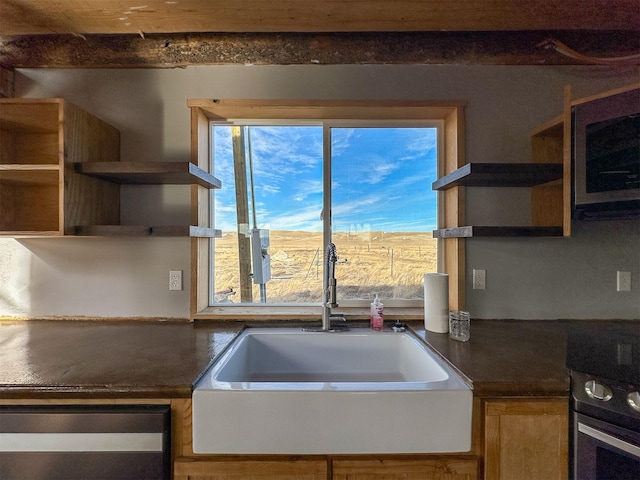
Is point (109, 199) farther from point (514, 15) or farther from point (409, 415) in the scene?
point (514, 15)

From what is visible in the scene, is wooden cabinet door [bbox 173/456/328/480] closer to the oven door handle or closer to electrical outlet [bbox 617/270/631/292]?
the oven door handle

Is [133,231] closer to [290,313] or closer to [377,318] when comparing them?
[290,313]

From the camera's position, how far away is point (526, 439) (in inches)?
34.9

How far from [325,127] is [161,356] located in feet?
4.45

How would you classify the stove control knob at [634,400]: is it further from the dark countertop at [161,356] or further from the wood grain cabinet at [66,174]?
the wood grain cabinet at [66,174]

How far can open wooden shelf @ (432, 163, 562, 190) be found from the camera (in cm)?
131

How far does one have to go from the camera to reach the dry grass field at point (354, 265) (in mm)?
1737

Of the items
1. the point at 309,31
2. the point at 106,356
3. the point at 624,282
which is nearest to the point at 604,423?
the point at 624,282

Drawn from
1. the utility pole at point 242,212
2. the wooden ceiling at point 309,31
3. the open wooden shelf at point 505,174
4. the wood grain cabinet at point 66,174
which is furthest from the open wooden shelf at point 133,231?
the open wooden shelf at point 505,174

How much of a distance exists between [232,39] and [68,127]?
2.77ft

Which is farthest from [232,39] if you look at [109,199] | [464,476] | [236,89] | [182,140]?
[464,476]

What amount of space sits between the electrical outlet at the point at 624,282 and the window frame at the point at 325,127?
2.56ft

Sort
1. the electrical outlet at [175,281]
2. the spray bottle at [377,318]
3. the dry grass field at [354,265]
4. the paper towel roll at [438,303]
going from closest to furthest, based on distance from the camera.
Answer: the paper towel roll at [438,303], the spray bottle at [377,318], the electrical outlet at [175,281], the dry grass field at [354,265]

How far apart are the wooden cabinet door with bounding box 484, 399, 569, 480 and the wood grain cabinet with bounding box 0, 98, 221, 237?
52.5 inches
